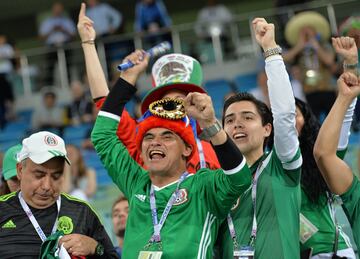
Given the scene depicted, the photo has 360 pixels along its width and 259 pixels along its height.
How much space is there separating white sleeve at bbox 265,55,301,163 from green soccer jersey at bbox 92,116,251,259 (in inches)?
10.3

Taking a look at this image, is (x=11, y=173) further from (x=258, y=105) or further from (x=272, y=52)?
(x=272, y=52)

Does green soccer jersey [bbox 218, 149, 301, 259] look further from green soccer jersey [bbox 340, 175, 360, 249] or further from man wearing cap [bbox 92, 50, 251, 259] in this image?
green soccer jersey [bbox 340, 175, 360, 249]

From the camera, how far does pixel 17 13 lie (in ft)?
57.2

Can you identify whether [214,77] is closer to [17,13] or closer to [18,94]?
[18,94]

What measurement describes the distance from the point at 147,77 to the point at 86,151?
2922 mm

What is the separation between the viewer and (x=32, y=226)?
388 centimetres

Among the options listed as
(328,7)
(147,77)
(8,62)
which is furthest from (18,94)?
(328,7)

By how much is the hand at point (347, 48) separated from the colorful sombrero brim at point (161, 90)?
0.77 meters

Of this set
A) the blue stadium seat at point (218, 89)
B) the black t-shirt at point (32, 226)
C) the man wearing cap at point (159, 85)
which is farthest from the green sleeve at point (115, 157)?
the blue stadium seat at point (218, 89)

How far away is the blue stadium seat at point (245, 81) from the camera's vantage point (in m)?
11.5

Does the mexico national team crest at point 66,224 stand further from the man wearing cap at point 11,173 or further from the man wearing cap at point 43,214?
the man wearing cap at point 11,173

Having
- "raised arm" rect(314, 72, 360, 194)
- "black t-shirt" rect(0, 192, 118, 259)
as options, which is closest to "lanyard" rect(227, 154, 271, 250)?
"raised arm" rect(314, 72, 360, 194)

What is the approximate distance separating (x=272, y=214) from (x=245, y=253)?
0.74ft

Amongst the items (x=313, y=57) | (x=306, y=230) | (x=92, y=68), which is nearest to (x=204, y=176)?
(x=306, y=230)
